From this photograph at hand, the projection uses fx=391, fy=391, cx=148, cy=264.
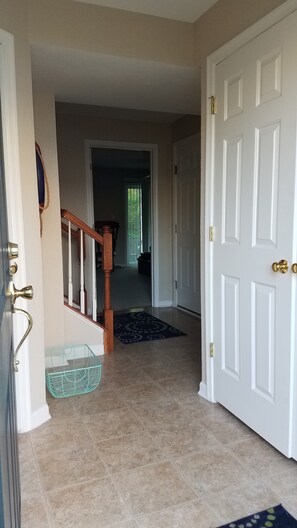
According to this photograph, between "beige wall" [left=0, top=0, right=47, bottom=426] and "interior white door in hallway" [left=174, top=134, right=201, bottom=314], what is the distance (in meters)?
2.62

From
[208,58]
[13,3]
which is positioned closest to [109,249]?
[208,58]

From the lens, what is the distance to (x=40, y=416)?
2.26m

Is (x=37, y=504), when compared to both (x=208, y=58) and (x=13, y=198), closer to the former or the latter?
(x=13, y=198)

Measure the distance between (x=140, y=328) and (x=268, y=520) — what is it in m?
2.78

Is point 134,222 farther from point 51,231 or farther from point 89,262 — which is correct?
point 51,231

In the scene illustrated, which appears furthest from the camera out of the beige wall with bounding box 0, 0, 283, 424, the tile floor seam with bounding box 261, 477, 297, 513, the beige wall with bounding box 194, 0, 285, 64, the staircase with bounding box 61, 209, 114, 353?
the staircase with bounding box 61, 209, 114, 353

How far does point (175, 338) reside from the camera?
152 inches

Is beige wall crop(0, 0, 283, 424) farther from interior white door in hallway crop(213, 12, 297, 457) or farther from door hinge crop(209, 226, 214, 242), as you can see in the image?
door hinge crop(209, 226, 214, 242)

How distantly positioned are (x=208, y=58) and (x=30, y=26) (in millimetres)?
1025

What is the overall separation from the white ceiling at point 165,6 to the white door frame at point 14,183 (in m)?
0.68

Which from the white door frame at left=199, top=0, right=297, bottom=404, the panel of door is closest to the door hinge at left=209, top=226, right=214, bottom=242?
the white door frame at left=199, top=0, right=297, bottom=404

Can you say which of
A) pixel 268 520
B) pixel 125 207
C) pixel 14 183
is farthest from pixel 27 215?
pixel 125 207

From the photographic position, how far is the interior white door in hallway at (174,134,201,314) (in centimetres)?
454

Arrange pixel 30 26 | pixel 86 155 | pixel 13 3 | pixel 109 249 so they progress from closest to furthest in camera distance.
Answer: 1. pixel 13 3
2. pixel 30 26
3. pixel 109 249
4. pixel 86 155
